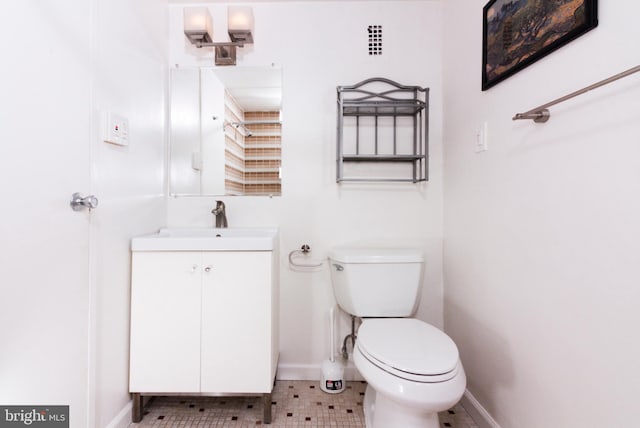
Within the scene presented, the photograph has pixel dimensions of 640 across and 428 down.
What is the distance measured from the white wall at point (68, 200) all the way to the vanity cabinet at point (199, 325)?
0.10 meters

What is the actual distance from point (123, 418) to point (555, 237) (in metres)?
1.82

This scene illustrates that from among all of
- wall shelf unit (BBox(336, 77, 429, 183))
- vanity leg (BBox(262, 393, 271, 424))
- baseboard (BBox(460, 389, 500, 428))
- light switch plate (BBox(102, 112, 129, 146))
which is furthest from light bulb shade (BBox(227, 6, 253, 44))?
baseboard (BBox(460, 389, 500, 428))

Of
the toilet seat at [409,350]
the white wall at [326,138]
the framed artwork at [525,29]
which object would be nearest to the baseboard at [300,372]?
the white wall at [326,138]

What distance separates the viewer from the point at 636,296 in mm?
697

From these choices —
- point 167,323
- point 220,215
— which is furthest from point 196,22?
point 167,323

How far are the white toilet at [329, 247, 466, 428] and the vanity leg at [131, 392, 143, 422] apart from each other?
100 centimetres

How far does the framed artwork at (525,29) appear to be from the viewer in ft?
2.77

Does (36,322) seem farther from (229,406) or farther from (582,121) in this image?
(582,121)

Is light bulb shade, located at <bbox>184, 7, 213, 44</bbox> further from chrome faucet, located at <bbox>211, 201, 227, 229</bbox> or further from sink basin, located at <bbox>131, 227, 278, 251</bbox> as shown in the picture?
sink basin, located at <bbox>131, 227, 278, 251</bbox>

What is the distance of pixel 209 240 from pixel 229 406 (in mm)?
838

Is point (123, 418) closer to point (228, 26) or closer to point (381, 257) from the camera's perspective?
point (381, 257)

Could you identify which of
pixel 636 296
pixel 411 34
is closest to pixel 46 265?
pixel 636 296

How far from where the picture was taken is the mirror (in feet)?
5.61

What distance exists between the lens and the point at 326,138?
1.72 m
